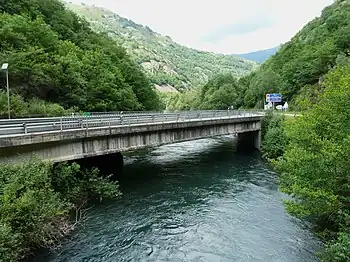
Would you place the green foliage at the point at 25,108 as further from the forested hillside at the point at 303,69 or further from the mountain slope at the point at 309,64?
the mountain slope at the point at 309,64

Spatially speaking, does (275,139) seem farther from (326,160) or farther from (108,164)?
(326,160)

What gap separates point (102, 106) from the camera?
158ft

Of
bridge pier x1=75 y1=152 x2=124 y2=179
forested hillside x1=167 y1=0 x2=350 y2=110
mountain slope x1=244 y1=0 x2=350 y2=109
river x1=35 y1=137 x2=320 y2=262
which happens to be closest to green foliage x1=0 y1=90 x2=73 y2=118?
bridge pier x1=75 y1=152 x2=124 y2=179

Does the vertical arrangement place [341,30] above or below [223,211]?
above

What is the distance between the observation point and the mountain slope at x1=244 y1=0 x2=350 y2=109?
6888 centimetres

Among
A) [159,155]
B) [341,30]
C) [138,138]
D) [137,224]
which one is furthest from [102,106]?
[341,30]

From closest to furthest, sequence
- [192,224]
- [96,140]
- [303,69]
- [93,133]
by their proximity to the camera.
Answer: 1. [192,224]
2. [93,133]
3. [96,140]
4. [303,69]

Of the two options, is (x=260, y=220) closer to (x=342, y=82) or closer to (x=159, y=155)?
(x=342, y=82)

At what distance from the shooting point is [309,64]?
7156cm

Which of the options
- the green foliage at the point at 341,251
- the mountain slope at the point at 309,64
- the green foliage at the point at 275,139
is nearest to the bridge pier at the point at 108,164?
the green foliage at the point at 275,139

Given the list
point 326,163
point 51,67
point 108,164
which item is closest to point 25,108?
point 51,67

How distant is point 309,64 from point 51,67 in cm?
6077

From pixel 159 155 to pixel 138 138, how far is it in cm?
1606

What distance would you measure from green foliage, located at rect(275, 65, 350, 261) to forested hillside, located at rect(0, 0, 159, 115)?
90.7 ft
